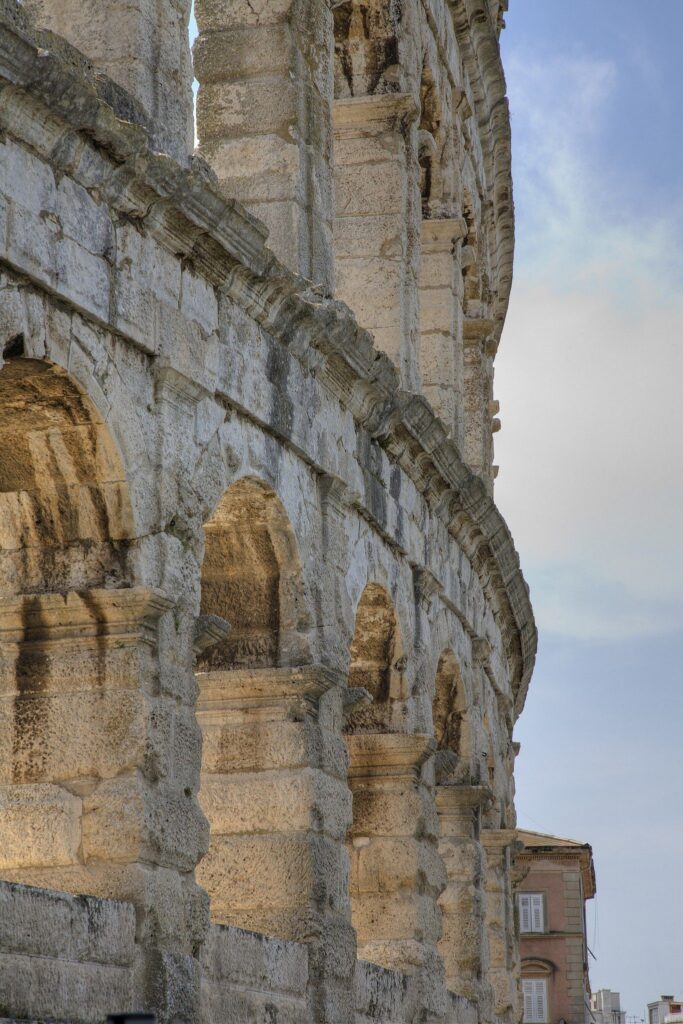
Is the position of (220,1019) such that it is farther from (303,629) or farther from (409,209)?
(409,209)

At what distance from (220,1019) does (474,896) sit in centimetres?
527

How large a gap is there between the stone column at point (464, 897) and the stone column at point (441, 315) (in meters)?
2.52

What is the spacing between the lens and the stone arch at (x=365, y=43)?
12.9 meters

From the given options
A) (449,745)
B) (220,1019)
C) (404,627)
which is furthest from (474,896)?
(220,1019)

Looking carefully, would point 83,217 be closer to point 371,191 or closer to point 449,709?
point 371,191

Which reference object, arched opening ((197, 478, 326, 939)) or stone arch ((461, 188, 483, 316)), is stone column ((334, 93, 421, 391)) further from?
stone arch ((461, 188, 483, 316))

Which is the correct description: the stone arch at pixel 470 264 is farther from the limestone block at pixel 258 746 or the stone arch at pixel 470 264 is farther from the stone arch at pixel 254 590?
the limestone block at pixel 258 746

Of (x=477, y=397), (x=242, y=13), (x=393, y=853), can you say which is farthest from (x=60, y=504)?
(x=477, y=397)

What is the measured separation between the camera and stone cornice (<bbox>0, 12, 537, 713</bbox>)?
7.30 m

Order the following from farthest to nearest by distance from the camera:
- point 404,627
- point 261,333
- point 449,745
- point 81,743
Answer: point 449,745 < point 404,627 < point 261,333 < point 81,743

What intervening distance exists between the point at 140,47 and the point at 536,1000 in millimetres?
31939

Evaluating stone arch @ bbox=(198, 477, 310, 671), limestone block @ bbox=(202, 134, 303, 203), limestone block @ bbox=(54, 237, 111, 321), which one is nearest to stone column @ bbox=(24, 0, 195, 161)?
limestone block @ bbox=(54, 237, 111, 321)

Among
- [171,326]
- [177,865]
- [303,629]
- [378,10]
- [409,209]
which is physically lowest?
[177,865]

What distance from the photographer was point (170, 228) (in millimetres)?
8336
